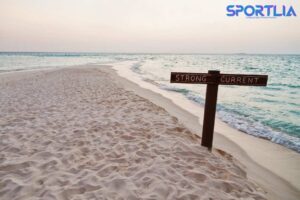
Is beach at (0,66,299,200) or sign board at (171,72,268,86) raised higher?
sign board at (171,72,268,86)

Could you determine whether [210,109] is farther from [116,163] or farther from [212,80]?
[116,163]

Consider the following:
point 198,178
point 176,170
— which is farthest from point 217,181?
point 176,170

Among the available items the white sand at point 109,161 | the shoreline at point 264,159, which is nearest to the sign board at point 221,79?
the white sand at point 109,161

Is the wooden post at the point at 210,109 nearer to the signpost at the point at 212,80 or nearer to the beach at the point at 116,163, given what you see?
the signpost at the point at 212,80

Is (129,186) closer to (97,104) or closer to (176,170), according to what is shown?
(176,170)

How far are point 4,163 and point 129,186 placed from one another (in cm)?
222

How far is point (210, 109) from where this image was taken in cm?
440

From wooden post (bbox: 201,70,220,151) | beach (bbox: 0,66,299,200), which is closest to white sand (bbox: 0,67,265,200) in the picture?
Answer: beach (bbox: 0,66,299,200)

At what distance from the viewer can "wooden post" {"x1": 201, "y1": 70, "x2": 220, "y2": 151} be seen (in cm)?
420

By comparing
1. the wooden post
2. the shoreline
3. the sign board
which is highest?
the sign board

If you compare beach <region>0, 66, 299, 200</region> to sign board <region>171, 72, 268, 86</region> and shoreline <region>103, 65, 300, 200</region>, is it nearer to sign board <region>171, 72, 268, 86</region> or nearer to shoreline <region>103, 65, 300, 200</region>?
shoreline <region>103, 65, 300, 200</region>

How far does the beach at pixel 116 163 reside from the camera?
10.1 feet

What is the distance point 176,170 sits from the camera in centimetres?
358

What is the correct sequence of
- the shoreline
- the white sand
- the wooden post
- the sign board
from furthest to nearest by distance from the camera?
the wooden post < the sign board < the shoreline < the white sand
